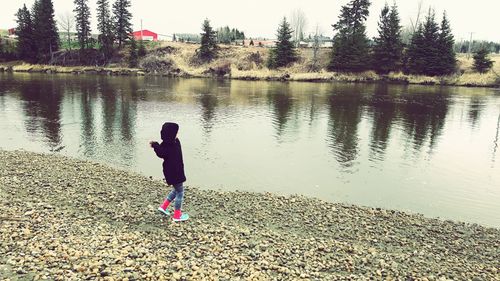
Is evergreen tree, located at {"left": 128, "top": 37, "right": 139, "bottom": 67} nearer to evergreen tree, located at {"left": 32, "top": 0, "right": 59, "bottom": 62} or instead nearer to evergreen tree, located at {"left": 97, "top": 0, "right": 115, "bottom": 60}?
evergreen tree, located at {"left": 97, "top": 0, "right": 115, "bottom": 60}

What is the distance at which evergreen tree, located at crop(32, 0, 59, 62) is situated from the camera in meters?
90.8

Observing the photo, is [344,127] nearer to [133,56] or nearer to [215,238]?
[215,238]

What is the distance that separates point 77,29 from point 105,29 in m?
7.84

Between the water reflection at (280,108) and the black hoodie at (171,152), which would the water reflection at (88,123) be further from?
the water reflection at (280,108)

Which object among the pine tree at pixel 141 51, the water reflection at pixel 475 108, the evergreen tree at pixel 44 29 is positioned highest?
the evergreen tree at pixel 44 29

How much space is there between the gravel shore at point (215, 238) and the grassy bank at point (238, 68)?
220ft

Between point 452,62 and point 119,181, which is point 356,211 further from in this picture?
point 452,62

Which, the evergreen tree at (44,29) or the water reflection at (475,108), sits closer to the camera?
the water reflection at (475,108)

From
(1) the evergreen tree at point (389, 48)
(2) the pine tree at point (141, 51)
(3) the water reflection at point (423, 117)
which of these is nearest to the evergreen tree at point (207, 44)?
(2) the pine tree at point (141, 51)

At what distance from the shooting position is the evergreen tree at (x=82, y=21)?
91.8m

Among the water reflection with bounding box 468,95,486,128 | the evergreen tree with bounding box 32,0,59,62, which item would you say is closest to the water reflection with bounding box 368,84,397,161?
the water reflection with bounding box 468,95,486,128

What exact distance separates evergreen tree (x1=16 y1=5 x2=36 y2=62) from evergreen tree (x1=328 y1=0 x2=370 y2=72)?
68.9 meters

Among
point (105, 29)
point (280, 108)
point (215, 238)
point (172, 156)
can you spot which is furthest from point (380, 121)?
point (105, 29)

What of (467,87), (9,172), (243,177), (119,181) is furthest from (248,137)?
(467,87)
